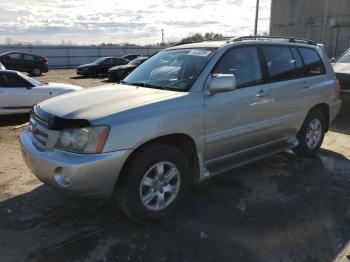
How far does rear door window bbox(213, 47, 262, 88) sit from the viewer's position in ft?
14.7

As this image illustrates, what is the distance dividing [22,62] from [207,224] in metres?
25.0

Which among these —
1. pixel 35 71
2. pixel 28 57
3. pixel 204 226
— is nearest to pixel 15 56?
pixel 28 57

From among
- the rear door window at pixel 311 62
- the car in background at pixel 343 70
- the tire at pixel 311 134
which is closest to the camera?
the rear door window at pixel 311 62

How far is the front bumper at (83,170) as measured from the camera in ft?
11.0

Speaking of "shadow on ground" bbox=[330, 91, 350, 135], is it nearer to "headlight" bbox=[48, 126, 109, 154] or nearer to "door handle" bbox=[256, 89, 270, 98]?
"door handle" bbox=[256, 89, 270, 98]

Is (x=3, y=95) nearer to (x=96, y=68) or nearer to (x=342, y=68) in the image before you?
(x=342, y=68)

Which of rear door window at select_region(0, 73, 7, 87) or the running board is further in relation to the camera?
rear door window at select_region(0, 73, 7, 87)

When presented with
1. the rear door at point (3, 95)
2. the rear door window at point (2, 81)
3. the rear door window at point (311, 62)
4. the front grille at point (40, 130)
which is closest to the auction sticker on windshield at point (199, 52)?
the rear door window at point (311, 62)

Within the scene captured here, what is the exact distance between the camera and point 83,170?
3338 mm

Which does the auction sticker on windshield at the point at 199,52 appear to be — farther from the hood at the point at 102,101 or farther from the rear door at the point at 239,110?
the hood at the point at 102,101

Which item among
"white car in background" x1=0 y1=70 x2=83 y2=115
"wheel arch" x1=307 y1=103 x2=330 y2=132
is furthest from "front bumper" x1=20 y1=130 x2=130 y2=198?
"white car in background" x1=0 y1=70 x2=83 y2=115

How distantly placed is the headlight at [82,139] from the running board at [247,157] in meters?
1.44

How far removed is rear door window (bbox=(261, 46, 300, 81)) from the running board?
929mm

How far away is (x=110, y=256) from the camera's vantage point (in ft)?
11.1
